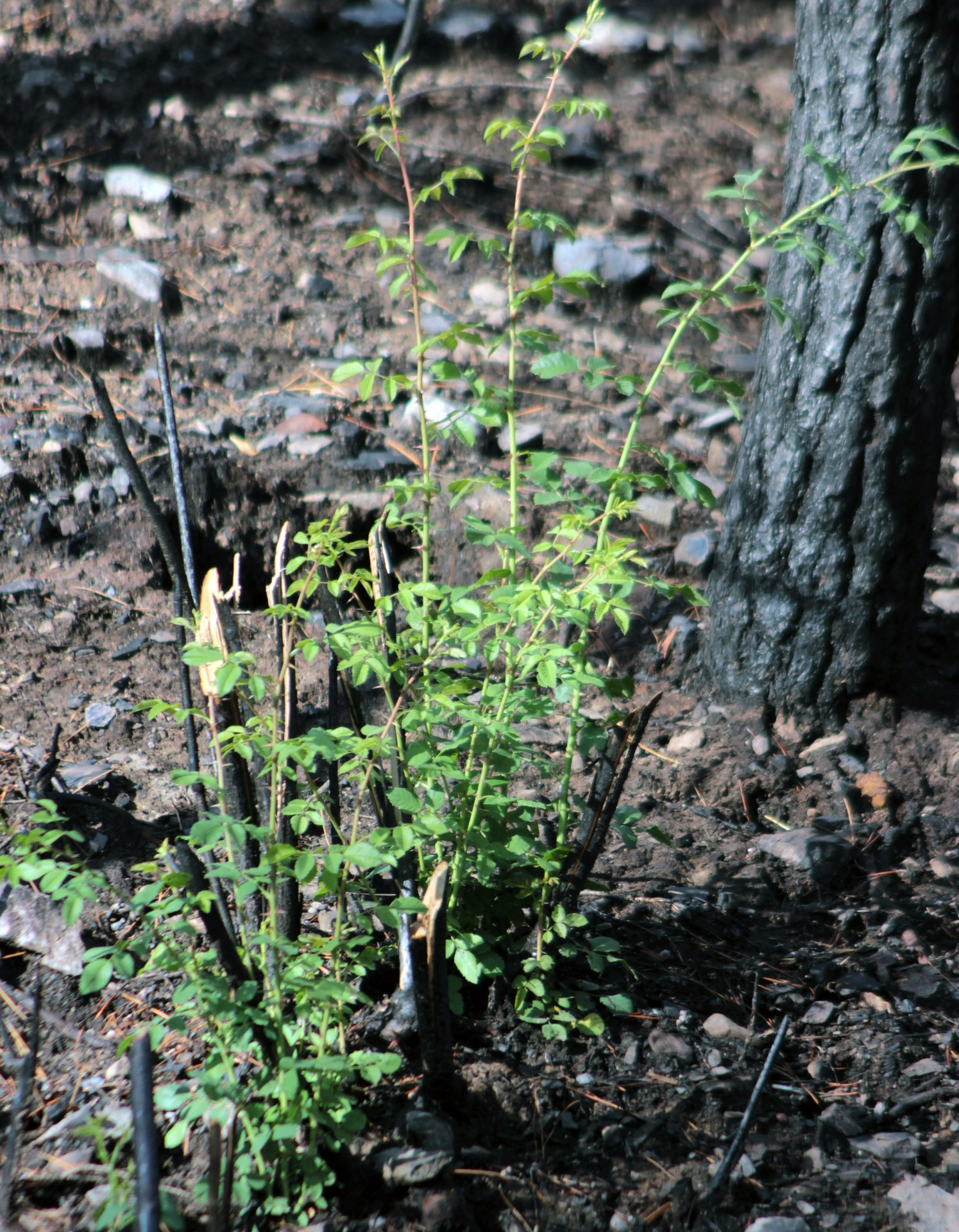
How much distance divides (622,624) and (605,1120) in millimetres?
905

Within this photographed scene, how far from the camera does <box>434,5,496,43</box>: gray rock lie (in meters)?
6.62

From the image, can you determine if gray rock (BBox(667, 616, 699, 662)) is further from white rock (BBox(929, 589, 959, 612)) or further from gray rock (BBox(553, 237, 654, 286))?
gray rock (BBox(553, 237, 654, 286))

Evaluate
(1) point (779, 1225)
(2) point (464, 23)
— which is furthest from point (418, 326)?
(2) point (464, 23)

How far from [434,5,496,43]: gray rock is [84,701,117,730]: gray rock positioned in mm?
5635

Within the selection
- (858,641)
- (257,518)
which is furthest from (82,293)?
(858,641)

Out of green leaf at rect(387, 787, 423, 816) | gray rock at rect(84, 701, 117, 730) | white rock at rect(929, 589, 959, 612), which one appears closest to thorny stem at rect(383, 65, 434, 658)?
green leaf at rect(387, 787, 423, 816)

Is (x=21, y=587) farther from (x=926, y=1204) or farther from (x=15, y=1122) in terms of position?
(x=926, y=1204)

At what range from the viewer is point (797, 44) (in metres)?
2.54

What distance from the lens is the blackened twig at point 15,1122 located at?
49.6 inches

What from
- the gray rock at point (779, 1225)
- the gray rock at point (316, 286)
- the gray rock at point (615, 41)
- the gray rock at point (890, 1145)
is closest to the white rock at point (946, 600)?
the gray rock at point (890, 1145)

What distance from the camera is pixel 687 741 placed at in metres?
2.85

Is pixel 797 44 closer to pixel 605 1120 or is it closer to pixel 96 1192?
pixel 605 1120

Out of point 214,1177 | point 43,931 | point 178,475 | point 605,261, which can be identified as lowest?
point 43,931

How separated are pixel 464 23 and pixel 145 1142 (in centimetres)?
726
